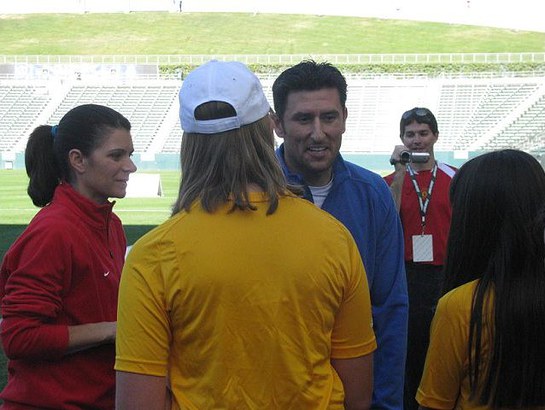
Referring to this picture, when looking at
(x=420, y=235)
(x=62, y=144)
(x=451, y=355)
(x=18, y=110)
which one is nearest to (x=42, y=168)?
(x=62, y=144)

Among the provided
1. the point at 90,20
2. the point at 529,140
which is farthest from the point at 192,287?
the point at 90,20

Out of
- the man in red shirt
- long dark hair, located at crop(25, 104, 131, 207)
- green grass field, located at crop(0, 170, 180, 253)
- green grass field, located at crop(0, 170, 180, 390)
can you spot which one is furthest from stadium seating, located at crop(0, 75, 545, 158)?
long dark hair, located at crop(25, 104, 131, 207)

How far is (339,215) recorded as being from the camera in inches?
120

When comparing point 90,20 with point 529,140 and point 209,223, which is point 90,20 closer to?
point 529,140

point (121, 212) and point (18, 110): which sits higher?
point (121, 212)

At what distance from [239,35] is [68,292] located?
7567cm

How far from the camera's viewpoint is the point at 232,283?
196cm

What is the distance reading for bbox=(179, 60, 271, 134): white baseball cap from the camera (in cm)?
206

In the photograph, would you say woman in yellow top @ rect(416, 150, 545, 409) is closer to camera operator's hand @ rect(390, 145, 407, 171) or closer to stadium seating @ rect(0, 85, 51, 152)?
camera operator's hand @ rect(390, 145, 407, 171)

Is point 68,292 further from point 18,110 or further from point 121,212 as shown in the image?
point 18,110

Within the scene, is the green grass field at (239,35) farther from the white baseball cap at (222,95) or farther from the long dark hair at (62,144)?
the white baseball cap at (222,95)

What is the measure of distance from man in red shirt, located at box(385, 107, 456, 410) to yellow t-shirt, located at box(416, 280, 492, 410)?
94.8 inches

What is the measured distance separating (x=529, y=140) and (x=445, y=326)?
3877cm

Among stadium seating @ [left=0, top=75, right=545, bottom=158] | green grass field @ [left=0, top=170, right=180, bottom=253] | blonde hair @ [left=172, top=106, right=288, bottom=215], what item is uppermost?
blonde hair @ [left=172, top=106, right=288, bottom=215]
